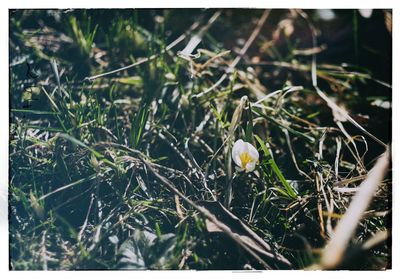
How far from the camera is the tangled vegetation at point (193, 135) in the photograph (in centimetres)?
134

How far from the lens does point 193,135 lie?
146 centimetres

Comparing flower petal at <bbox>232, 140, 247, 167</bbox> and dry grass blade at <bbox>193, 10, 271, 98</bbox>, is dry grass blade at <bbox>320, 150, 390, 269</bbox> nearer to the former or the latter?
flower petal at <bbox>232, 140, 247, 167</bbox>

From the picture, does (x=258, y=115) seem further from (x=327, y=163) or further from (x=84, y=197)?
(x=84, y=197)

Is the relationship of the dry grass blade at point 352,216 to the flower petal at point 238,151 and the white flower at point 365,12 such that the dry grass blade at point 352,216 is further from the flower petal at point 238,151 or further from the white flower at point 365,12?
the white flower at point 365,12

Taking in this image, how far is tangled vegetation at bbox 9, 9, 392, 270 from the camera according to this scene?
134 centimetres

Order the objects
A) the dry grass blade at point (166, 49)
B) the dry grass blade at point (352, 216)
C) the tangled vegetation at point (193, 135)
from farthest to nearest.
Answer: the dry grass blade at point (166, 49)
the tangled vegetation at point (193, 135)
the dry grass blade at point (352, 216)

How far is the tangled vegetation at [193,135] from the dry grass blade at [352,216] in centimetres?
2

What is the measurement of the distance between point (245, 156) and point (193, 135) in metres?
0.19

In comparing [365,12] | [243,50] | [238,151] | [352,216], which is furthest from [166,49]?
[352,216]

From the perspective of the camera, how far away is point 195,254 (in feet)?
4.37

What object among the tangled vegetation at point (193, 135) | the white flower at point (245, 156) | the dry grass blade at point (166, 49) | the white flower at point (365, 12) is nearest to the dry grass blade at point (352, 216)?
the tangled vegetation at point (193, 135)

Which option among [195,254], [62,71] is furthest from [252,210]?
[62,71]

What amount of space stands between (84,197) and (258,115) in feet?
2.03

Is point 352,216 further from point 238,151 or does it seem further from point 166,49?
point 166,49
